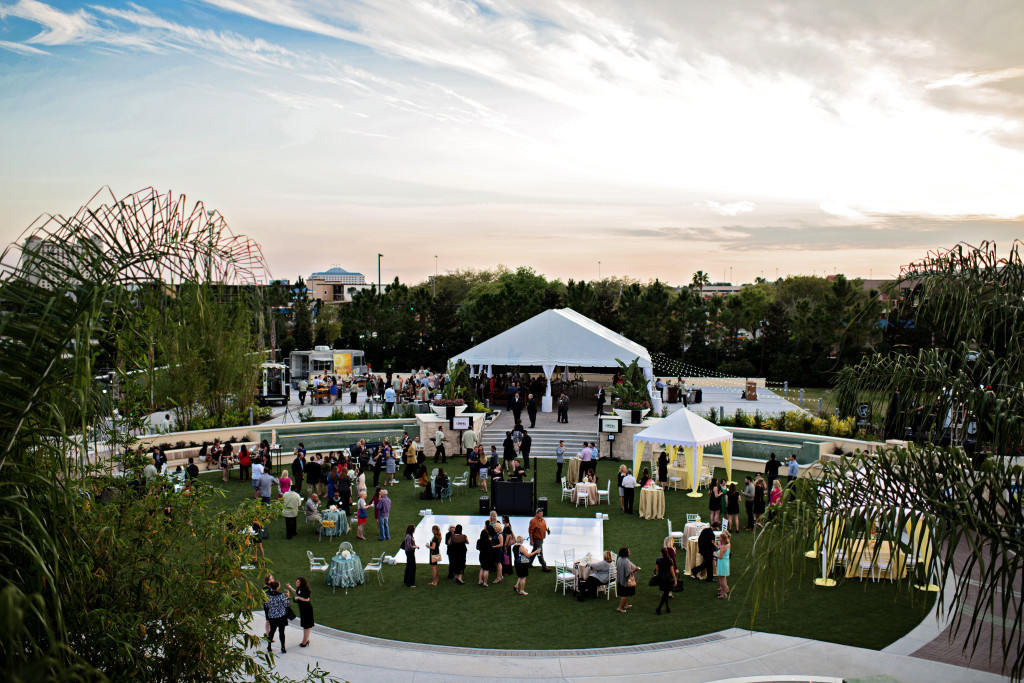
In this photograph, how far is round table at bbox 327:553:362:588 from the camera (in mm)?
14688

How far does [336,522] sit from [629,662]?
27.6 feet

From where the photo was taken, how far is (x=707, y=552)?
15.0m

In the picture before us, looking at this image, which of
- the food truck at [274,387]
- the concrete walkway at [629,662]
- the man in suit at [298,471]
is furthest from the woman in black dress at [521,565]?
the food truck at [274,387]

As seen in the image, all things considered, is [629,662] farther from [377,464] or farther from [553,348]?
[553,348]

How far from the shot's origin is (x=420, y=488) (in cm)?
2170

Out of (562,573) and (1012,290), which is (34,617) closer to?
(1012,290)

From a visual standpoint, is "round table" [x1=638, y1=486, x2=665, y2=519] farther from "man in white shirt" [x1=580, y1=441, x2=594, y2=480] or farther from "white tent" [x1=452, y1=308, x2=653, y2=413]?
"white tent" [x1=452, y1=308, x2=653, y2=413]

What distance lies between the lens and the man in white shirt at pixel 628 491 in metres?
19.7

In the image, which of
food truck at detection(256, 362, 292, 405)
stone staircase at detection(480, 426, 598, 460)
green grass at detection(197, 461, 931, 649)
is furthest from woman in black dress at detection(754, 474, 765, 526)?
food truck at detection(256, 362, 292, 405)

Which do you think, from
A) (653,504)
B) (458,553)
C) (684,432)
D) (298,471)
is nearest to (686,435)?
(684,432)

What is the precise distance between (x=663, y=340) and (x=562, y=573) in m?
42.8

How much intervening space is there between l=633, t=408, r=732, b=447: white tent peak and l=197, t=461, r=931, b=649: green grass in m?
4.16

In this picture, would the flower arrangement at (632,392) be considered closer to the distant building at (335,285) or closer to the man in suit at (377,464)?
the man in suit at (377,464)

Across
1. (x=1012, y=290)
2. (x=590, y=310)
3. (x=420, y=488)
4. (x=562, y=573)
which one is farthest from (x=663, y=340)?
(x=1012, y=290)
